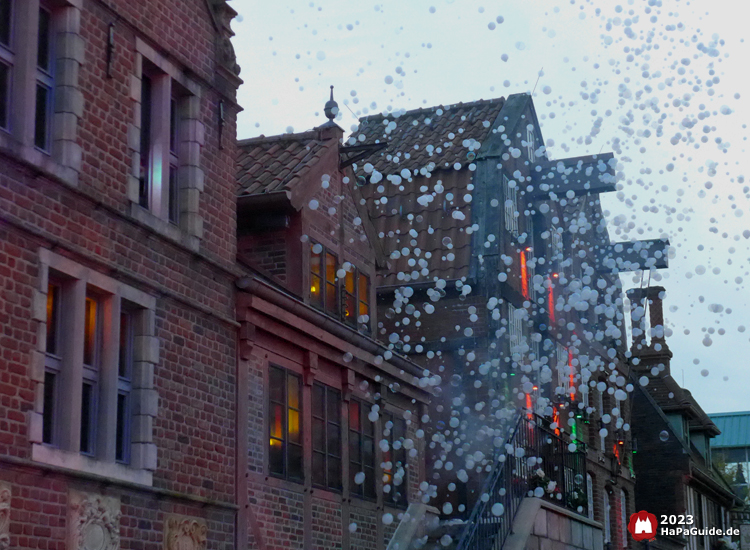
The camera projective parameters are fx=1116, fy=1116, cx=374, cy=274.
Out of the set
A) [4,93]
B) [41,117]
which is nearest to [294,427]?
[41,117]

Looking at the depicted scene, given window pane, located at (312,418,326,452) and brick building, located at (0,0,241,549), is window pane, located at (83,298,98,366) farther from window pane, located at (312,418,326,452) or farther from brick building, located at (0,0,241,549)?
window pane, located at (312,418,326,452)

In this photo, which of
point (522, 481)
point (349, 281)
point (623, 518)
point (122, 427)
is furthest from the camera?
point (623, 518)

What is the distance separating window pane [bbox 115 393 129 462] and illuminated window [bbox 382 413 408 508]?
704 centimetres

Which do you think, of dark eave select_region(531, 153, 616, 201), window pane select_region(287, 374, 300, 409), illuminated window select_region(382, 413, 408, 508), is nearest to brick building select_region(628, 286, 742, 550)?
dark eave select_region(531, 153, 616, 201)

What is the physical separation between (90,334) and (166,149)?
275 cm

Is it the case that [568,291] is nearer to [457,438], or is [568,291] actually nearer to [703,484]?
[457,438]

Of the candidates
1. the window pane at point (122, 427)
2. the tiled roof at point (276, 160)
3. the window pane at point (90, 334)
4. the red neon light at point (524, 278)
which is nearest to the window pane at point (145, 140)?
the window pane at point (90, 334)

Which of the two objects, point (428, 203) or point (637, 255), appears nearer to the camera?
point (428, 203)

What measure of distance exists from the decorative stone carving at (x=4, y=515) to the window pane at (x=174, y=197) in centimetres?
462

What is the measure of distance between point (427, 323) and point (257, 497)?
10705 mm

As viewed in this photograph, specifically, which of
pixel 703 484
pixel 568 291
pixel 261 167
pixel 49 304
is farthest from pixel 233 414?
pixel 703 484

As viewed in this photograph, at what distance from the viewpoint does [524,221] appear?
2725 cm

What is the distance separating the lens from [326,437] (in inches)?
651

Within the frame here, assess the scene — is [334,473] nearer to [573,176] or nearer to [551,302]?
[551,302]
